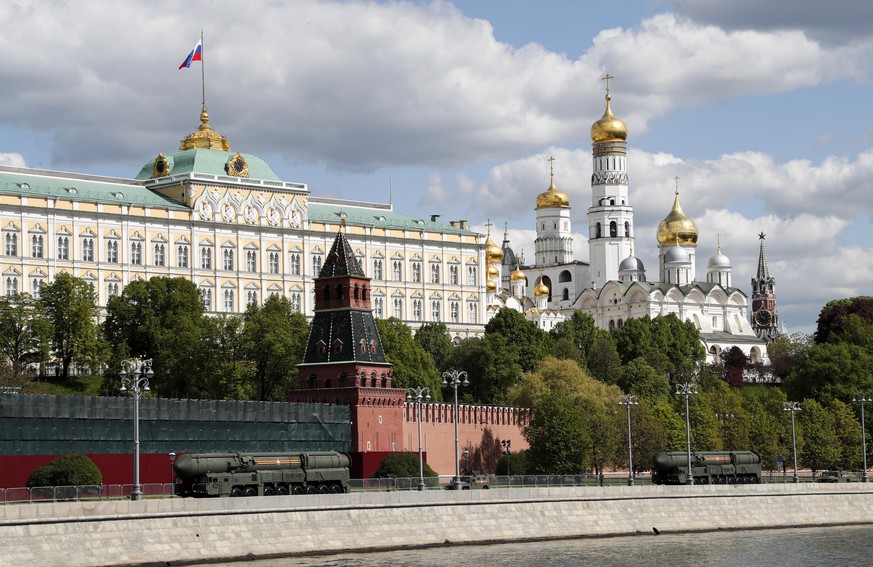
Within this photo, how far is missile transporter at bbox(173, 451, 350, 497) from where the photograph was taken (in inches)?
3132

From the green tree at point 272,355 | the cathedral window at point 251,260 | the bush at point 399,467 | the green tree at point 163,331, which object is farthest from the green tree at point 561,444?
the cathedral window at point 251,260

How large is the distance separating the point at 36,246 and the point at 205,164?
1964 centimetres

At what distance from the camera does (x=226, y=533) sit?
7331 cm

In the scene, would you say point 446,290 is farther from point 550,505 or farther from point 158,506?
point 158,506

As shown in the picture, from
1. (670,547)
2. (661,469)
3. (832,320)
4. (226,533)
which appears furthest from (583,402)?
(832,320)

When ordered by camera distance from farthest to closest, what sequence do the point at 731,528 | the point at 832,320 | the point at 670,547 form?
the point at 832,320, the point at 731,528, the point at 670,547

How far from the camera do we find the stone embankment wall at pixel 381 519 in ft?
222

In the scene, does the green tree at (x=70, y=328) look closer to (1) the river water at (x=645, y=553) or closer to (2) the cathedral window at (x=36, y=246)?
(2) the cathedral window at (x=36, y=246)

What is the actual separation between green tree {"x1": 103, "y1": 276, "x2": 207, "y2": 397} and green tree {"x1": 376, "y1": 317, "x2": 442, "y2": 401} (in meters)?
13.3

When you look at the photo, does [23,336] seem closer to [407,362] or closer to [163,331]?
[163,331]

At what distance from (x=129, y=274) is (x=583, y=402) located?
48.4 meters

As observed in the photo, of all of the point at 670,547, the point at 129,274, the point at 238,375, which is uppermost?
the point at 129,274

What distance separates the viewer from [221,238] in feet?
537

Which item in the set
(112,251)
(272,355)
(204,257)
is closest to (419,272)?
(204,257)
